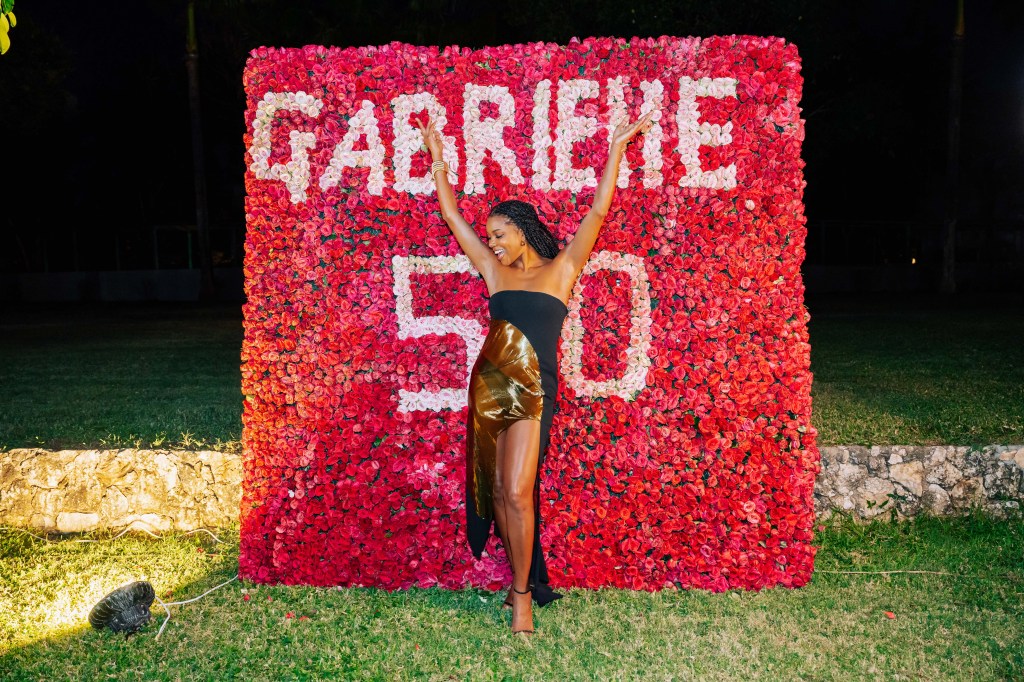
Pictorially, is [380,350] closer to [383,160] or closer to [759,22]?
Result: [383,160]

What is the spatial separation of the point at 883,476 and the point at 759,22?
12766 mm

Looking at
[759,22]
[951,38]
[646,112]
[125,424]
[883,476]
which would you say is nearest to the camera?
[646,112]

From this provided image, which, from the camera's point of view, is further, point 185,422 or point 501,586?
point 185,422

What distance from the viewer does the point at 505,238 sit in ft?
12.8

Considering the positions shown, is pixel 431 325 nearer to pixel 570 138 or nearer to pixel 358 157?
pixel 358 157

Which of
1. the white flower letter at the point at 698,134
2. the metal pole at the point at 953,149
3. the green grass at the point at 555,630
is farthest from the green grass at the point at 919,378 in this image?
the metal pole at the point at 953,149

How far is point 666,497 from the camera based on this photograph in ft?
14.0

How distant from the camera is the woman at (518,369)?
375 centimetres

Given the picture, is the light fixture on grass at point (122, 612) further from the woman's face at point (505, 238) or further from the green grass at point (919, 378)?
the green grass at point (919, 378)

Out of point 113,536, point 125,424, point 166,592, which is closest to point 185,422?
point 125,424

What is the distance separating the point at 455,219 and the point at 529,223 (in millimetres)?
379

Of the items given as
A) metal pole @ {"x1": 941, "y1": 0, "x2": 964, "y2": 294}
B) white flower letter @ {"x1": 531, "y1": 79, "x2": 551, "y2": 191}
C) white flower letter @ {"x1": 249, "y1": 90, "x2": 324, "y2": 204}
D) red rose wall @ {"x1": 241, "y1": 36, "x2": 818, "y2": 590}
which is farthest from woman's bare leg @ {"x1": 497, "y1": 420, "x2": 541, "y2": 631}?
metal pole @ {"x1": 941, "y1": 0, "x2": 964, "y2": 294}

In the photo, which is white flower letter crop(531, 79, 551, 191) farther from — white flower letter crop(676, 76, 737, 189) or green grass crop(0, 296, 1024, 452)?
green grass crop(0, 296, 1024, 452)

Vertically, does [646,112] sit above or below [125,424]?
above
